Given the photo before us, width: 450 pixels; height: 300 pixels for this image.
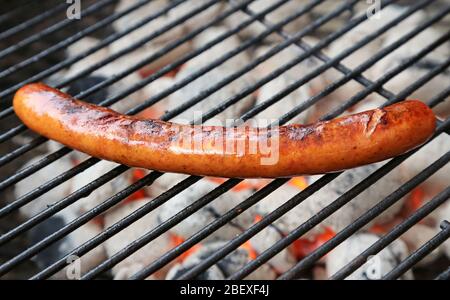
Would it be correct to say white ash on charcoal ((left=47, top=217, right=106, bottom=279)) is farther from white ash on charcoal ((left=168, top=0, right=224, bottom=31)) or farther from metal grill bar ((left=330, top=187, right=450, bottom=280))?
white ash on charcoal ((left=168, top=0, right=224, bottom=31))

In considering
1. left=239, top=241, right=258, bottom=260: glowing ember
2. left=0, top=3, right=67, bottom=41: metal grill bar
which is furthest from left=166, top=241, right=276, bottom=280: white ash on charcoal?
left=0, top=3, right=67, bottom=41: metal grill bar

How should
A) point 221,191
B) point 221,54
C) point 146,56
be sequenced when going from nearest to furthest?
point 221,191
point 221,54
point 146,56

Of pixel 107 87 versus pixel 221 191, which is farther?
pixel 107 87

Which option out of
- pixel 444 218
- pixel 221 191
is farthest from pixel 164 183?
pixel 444 218

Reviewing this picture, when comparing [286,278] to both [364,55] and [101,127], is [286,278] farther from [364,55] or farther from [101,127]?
[364,55]

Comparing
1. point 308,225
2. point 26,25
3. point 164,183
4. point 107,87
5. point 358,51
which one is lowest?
point 308,225

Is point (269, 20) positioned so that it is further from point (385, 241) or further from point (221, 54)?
point (385, 241)
